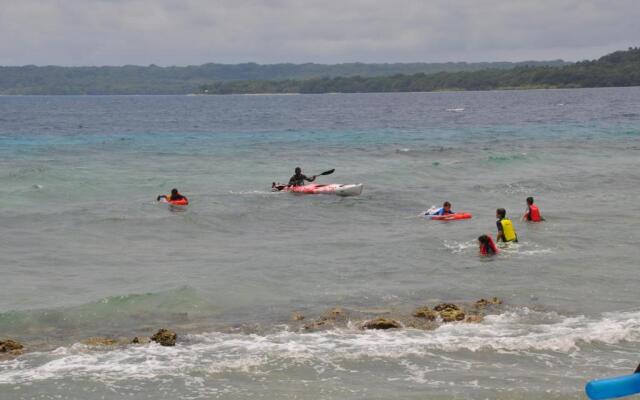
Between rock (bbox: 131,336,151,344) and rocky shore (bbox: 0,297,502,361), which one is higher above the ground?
rock (bbox: 131,336,151,344)

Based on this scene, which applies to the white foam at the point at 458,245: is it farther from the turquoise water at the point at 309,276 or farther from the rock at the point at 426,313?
the rock at the point at 426,313

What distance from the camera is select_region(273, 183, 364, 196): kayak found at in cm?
3122

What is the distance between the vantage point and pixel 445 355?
13.1 meters

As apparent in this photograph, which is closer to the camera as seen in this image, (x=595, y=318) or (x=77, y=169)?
(x=595, y=318)

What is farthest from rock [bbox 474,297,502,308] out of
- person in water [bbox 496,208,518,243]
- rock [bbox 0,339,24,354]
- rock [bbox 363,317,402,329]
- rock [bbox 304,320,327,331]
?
rock [bbox 0,339,24,354]

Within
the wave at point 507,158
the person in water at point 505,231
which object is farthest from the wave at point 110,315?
the wave at point 507,158

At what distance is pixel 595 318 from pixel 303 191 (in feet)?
59.1

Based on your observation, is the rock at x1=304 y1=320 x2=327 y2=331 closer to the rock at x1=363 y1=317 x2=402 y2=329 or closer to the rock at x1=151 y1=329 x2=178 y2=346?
the rock at x1=363 y1=317 x2=402 y2=329

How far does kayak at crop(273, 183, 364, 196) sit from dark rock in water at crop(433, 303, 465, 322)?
51.9ft

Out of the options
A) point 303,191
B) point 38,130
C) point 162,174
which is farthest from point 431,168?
point 38,130

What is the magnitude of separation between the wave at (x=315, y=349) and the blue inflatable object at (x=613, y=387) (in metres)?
7.69

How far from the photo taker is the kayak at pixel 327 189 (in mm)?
31219

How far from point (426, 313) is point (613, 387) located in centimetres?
1011

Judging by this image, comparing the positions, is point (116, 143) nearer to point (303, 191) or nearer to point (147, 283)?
point (303, 191)
